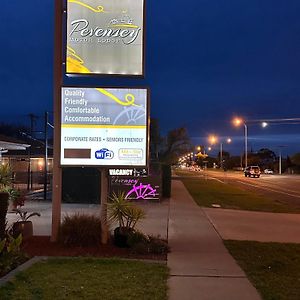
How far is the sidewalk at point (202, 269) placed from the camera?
22.2 ft

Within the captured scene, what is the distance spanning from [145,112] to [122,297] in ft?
15.9

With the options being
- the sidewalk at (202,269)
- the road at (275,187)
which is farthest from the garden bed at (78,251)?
the road at (275,187)

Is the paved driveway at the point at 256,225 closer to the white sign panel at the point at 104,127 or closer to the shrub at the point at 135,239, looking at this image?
the shrub at the point at 135,239

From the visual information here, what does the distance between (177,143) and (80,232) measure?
57725mm

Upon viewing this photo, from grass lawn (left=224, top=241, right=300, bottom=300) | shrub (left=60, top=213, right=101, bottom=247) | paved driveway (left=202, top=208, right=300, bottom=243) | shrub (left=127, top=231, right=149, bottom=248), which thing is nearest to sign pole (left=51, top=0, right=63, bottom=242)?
Result: shrub (left=60, top=213, right=101, bottom=247)

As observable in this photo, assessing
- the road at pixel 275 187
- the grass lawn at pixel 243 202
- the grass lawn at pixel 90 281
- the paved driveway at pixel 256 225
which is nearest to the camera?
the grass lawn at pixel 90 281

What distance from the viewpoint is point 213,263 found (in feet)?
29.4

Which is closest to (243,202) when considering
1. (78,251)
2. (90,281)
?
(78,251)

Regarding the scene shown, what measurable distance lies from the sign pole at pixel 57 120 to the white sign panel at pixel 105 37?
0.63 feet

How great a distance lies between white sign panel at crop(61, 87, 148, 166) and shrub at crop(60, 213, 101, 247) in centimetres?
118

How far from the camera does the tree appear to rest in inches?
2564

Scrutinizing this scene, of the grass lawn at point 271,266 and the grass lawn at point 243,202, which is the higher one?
the grass lawn at point 271,266

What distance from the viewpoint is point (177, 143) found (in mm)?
67750

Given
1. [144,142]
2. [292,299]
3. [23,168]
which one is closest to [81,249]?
[144,142]
